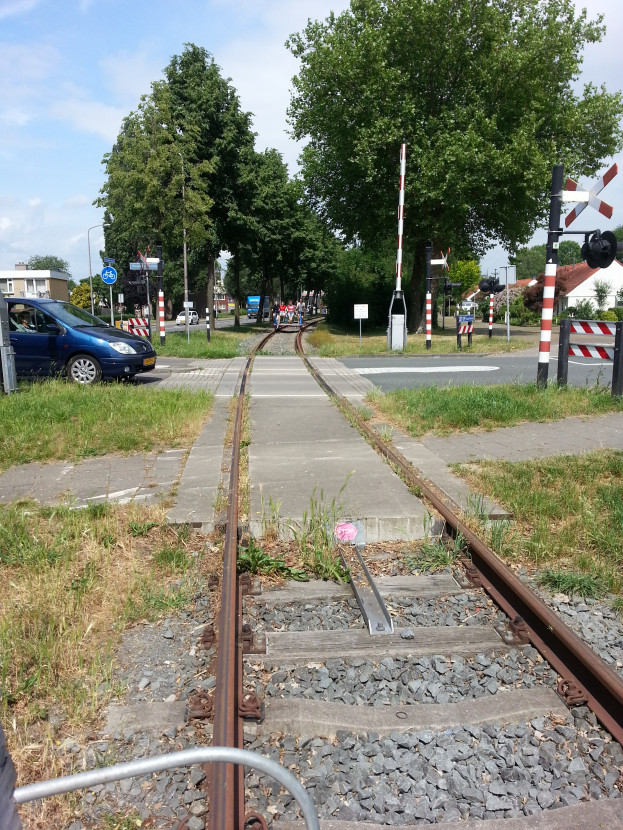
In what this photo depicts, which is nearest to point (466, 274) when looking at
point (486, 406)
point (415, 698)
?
point (486, 406)

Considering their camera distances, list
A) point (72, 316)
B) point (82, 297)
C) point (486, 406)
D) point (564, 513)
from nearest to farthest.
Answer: point (564, 513)
point (486, 406)
point (72, 316)
point (82, 297)

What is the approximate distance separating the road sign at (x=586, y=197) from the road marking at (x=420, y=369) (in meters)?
5.96

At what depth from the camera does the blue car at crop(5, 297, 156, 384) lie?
1271 cm

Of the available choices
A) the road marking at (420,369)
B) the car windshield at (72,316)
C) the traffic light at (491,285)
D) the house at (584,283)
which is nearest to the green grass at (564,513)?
the car windshield at (72,316)

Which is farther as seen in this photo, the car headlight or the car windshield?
the car windshield

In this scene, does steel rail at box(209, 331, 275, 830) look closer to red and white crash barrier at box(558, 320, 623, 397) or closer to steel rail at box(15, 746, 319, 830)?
steel rail at box(15, 746, 319, 830)

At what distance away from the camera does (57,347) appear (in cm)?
1275

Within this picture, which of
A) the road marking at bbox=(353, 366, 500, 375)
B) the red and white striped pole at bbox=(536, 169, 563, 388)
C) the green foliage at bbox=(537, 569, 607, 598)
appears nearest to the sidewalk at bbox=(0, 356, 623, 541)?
the green foliage at bbox=(537, 569, 607, 598)

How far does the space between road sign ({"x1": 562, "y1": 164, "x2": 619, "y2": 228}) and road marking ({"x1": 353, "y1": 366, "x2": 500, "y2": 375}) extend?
5.96 meters

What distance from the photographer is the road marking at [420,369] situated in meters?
16.0

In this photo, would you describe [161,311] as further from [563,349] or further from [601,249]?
[601,249]

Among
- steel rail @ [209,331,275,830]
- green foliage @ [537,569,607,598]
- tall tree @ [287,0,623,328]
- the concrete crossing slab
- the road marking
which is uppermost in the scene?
tall tree @ [287,0,623,328]

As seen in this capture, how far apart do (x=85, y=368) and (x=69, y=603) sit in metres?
9.85

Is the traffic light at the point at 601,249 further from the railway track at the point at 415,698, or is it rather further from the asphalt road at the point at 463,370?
the railway track at the point at 415,698
